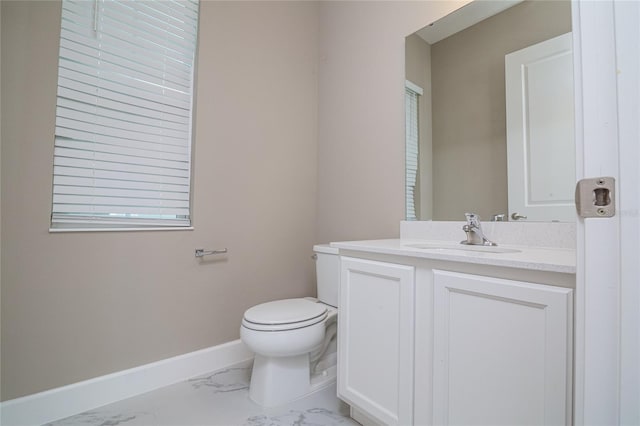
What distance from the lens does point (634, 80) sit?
367mm

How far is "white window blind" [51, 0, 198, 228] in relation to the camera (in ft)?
4.50

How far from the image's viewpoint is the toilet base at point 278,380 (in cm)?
143

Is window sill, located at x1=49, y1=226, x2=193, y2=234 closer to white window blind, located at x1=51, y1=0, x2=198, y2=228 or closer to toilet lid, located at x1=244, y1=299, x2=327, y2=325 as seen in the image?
white window blind, located at x1=51, y1=0, x2=198, y2=228

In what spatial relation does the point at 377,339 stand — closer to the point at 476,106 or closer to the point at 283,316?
the point at 283,316

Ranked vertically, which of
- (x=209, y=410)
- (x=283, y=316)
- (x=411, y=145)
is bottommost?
(x=209, y=410)

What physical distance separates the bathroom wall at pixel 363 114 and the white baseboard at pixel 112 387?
106cm

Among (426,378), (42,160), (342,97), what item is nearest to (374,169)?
(342,97)

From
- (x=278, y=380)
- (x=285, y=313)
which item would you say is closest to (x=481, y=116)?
(x=285, y=313)

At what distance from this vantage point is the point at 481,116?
1.43 meters

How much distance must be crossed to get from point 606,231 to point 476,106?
1.26 m

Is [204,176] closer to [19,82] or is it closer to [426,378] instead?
[19,82]

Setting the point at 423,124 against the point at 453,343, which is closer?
the point at 453,343

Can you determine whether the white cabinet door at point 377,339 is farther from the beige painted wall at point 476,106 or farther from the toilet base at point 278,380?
the beige painted wall at point 476,106

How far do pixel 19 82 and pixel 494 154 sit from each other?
6.94ft
